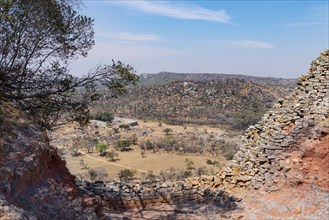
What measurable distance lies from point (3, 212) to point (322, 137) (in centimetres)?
845

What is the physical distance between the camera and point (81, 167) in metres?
25.6

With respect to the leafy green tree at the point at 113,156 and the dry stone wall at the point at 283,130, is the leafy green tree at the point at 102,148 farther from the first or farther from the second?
the dry stone wall at the point at 283,130

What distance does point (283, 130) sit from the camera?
414 inches

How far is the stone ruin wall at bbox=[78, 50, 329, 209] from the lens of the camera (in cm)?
1023

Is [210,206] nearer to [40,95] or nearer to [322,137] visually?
[322,137]

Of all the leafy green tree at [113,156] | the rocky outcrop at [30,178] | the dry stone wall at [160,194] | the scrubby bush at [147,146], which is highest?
the rocky outcrop at [30,178]

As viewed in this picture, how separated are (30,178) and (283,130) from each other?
24.1 feet

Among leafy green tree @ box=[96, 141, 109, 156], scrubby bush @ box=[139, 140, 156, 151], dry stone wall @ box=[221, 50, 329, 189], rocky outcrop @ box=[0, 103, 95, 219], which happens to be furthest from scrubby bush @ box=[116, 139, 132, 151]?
rocky outcrop @ box=[0, 103, 95, 219]

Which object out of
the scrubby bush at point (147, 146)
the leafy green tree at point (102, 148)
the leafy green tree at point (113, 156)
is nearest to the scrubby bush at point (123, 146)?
the scrubby bush at point (147, 146)

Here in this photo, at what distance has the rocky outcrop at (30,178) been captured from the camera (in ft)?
19.1

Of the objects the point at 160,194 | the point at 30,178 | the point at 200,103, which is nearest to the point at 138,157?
the point at 160,194

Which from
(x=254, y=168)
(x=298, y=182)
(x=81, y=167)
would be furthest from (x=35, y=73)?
(x=81, y=167)

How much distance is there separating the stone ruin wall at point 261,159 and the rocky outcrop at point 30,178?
2811 millimetres

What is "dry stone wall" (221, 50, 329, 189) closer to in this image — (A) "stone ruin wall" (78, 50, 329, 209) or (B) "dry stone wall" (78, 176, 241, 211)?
(A) "stone ruin wall" (78, 50, 329, 209)
